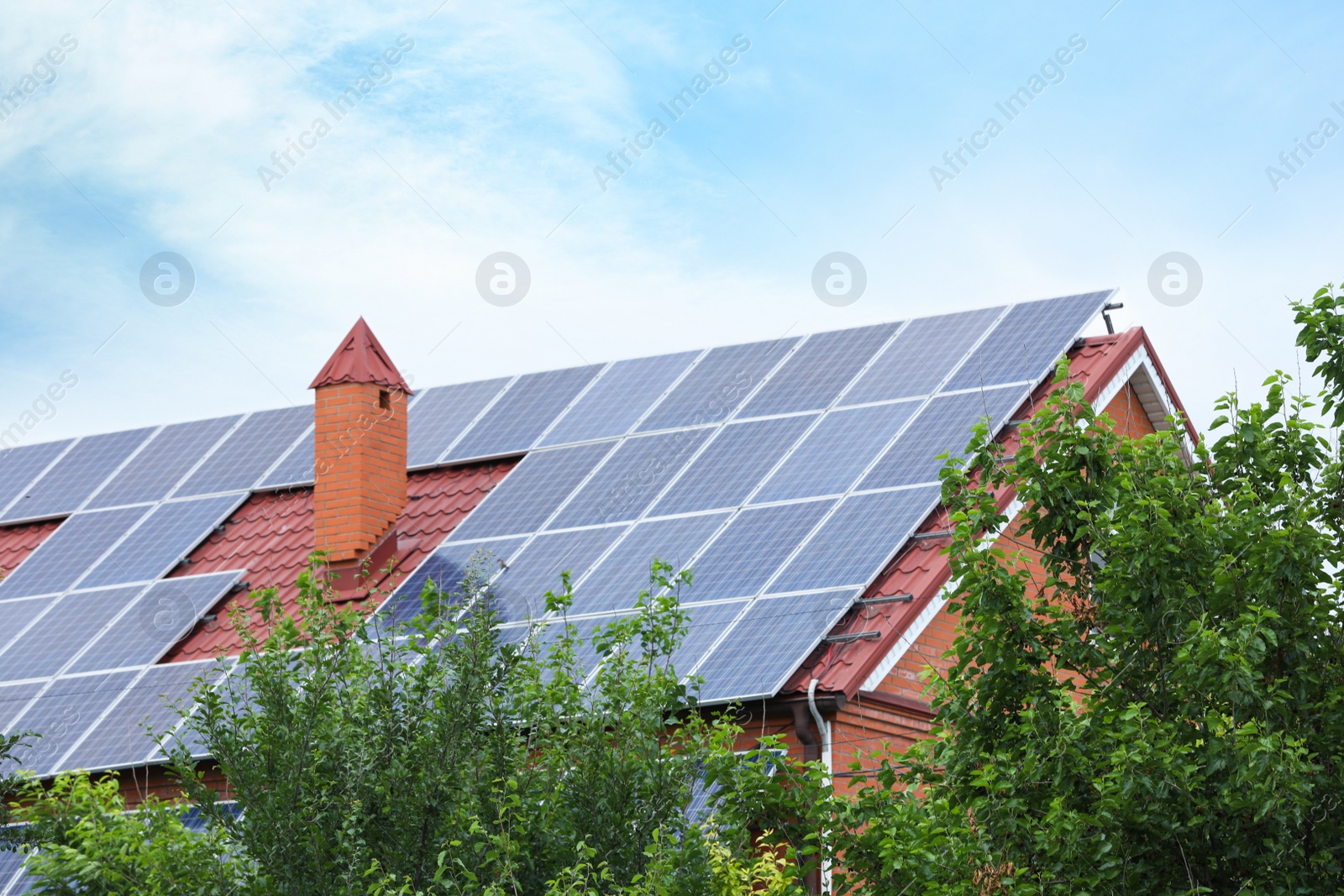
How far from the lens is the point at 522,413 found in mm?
→ 21125

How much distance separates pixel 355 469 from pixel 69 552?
4.65 m

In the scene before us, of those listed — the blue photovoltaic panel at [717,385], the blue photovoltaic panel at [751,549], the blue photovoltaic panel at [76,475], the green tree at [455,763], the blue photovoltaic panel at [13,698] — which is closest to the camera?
the green tree at [455,763]

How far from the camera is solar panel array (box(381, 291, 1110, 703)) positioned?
15.0 metres

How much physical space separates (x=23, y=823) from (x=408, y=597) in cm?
504

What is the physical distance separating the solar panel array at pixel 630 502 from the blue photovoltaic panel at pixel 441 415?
41 mm

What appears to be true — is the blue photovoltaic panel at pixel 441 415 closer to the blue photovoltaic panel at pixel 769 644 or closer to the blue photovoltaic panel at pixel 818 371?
the blue photovoltaic panel at pixel 818 371

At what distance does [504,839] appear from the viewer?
876 centimetres

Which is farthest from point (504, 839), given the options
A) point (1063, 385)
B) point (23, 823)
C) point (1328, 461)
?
point (23, 823)

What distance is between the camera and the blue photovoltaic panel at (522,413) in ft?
67.1

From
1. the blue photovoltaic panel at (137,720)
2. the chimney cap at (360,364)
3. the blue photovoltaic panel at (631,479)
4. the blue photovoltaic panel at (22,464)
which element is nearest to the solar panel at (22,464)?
the blue photovoltaic panel at (22,464)

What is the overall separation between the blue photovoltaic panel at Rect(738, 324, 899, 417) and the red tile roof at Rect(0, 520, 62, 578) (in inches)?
421

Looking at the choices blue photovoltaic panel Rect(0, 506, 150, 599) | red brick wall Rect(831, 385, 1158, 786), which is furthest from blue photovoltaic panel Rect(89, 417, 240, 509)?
red brick wall Rect(831, 385, 1158, 786)

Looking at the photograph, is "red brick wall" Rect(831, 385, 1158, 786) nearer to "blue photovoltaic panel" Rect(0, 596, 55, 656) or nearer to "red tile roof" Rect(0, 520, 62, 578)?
"blue photovoltaic panel" Rect(0, 596, 55, 656)

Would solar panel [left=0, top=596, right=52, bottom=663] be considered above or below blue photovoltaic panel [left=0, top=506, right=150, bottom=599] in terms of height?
below
